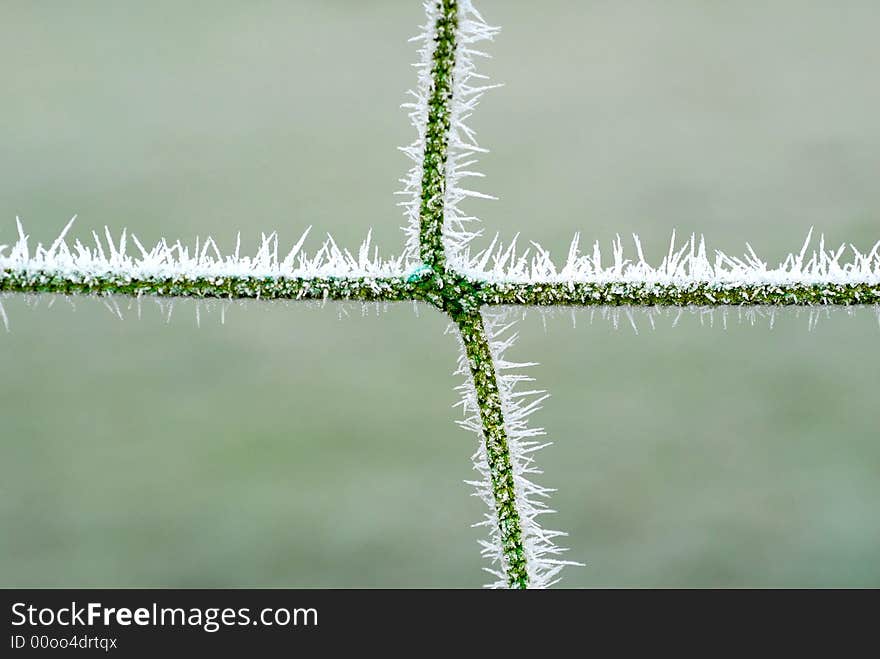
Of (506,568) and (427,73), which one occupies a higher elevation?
(427,73)

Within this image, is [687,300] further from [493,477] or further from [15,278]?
[15,278]

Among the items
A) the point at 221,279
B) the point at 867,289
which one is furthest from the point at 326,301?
the point at 867,289

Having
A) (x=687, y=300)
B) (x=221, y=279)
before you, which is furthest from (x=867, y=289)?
(x=221, y=279)

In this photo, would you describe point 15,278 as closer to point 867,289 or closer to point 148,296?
point 148,296

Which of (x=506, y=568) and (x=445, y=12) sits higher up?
(x=445, y=12)

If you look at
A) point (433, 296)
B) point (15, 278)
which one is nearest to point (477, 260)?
point (433, 296)

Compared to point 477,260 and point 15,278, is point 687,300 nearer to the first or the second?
point 477,260
